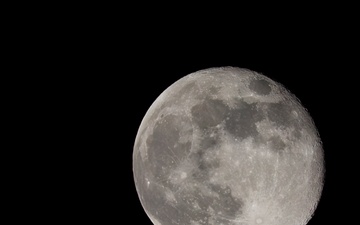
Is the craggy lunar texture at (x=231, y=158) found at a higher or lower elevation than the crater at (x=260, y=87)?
lower

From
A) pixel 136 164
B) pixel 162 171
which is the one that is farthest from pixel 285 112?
pixel 136 164

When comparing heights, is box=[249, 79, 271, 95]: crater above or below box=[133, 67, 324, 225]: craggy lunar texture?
above

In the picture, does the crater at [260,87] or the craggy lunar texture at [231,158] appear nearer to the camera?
the craggy lunar texture at [231,158]

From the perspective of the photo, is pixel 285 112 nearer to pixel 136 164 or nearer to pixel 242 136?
pixel 242 136

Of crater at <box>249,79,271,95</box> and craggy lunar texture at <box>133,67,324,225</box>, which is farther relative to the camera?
crater at <box>249,79,271,95</box>
